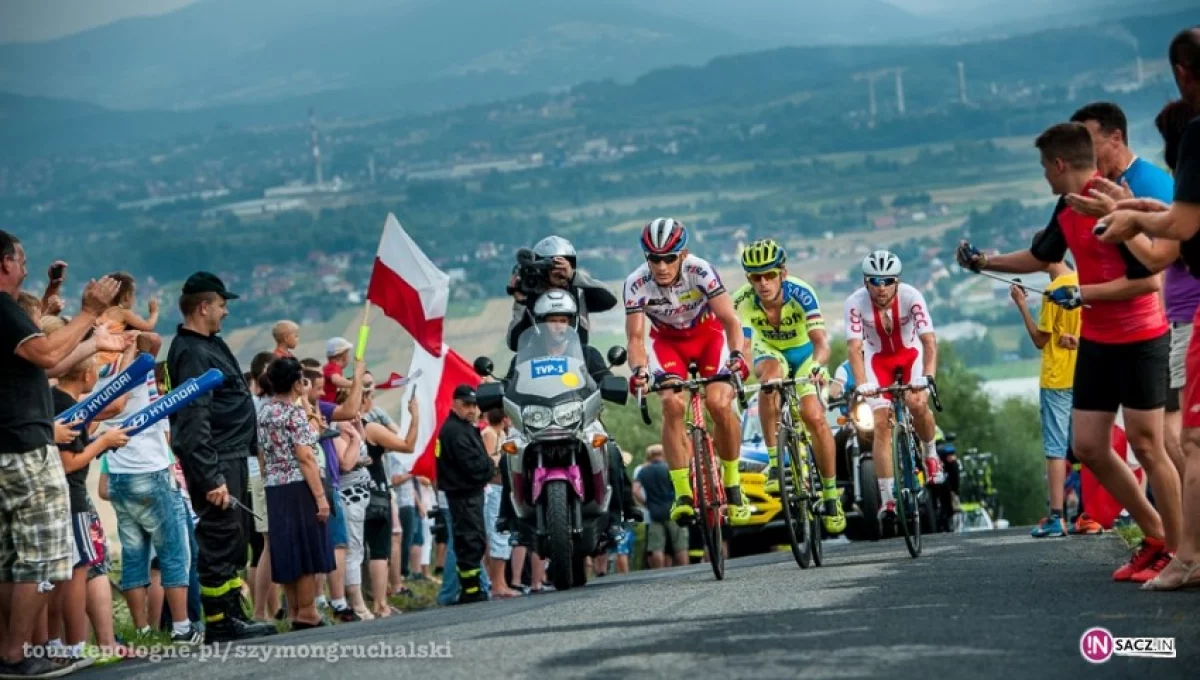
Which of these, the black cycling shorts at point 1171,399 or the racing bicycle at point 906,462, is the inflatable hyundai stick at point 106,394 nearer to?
the black cycling shorts at point 1171,399

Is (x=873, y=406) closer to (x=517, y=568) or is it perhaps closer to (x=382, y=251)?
(x=517, y=568)

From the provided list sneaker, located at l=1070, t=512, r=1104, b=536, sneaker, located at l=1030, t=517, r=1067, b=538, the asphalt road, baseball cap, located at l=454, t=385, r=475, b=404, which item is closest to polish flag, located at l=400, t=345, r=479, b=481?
baseball cap, located at l=454, t=385, r=475, b=404

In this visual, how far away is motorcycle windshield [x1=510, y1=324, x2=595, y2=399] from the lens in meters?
15.5

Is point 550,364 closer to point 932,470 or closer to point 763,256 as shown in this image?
point 763,256

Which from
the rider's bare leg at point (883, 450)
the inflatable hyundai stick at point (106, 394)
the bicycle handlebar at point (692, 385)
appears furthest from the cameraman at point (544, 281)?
the inflatable hyundai stick at point (106, 394)

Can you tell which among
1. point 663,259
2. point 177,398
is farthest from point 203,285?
point 663,259

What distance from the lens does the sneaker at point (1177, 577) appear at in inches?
417

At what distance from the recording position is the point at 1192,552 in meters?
10.6

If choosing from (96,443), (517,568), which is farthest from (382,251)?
(96,443)

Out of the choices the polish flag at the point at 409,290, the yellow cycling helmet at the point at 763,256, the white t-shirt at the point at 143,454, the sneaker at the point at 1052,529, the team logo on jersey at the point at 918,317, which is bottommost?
the sneaker at the point at 1052,529

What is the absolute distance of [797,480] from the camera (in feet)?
48.7

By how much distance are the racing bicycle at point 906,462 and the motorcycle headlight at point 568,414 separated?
2483 mm

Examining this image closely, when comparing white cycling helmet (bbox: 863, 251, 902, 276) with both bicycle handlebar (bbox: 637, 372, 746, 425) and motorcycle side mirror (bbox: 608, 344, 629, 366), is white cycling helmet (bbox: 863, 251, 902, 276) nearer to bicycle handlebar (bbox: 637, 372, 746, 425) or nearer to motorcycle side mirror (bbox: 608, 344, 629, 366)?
motorcycle side mirror (bbox: 608, 344, 629, 366)

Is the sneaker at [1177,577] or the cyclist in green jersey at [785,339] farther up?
the cyclist in green jersey at [785,339]
